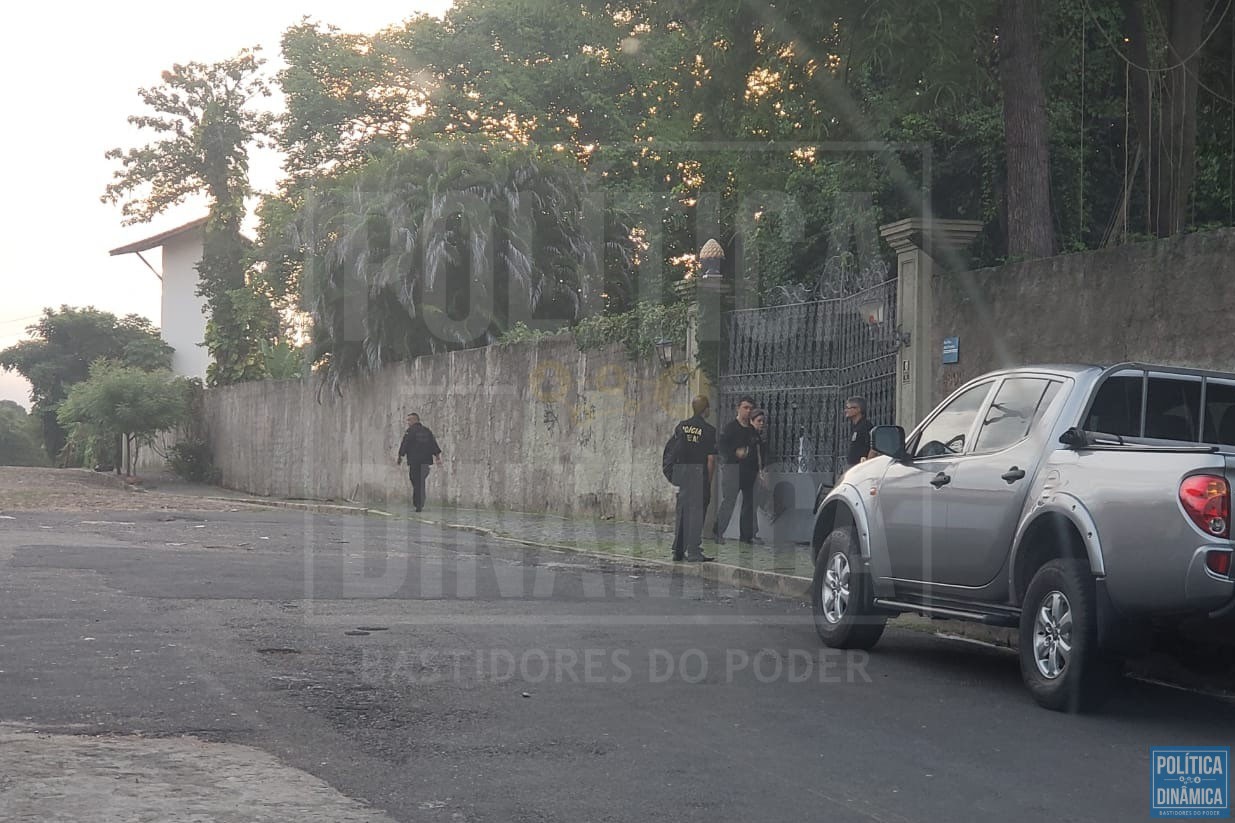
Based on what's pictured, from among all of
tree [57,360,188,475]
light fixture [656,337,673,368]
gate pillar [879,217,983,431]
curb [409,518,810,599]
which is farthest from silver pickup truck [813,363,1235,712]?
tree [57,360,188,475]

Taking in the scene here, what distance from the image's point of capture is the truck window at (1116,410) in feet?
26.6

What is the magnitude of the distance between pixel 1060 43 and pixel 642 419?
27.2ft

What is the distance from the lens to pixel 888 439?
9164mm

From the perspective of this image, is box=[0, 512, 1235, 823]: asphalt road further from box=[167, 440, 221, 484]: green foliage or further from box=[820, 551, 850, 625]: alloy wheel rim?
box=[167, 440, 221, 484]: green foliage

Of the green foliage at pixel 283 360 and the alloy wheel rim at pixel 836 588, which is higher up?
the green foliage at pixel 283 360

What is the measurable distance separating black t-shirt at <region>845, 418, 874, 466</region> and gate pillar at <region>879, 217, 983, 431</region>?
382mm

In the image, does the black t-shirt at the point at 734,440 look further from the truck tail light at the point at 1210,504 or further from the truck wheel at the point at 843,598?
the truck tail light at the point at 1210,504

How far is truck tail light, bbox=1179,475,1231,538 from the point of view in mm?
6609

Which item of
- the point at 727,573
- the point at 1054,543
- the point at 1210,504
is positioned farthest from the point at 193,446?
the point at 1210,504

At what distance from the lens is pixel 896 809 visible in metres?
5.21

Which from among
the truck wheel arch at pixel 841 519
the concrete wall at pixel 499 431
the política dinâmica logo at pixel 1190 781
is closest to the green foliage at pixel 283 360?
the concrete wall at pixel 499 431

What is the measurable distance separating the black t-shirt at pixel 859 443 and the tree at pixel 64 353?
170 ft

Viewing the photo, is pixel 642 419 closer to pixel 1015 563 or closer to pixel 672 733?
pixel 1015 563

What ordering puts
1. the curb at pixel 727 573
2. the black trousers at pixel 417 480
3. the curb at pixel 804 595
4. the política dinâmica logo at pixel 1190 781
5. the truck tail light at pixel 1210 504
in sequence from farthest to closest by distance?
the black trousers at pixel 417 480 < the curb at pixel 727 573 < the curb at pixel 804 595 < the truck tail light at pixel 1210 504 < the política dinâmica logo at pixel 1190 781
